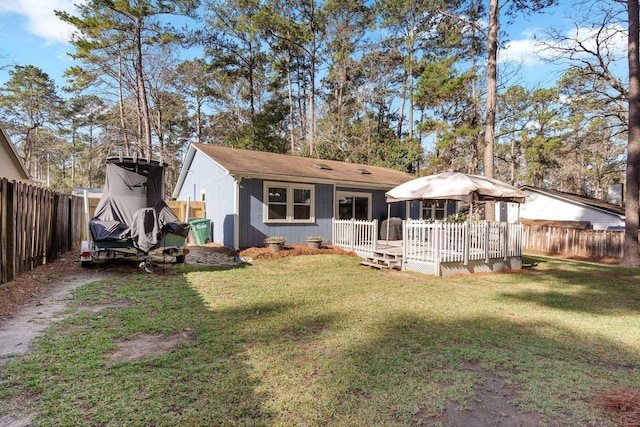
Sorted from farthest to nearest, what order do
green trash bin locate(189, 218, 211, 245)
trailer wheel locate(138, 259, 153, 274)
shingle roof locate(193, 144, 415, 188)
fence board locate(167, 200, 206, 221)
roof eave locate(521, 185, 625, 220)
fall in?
roof eave locate(521, 185, 625, 220)
fence board locate(167, 200, 206, 221)
green trash bin locate(189, 218, 211, 245)
shingle roof locate(193, 144, 415, 188)
trailer wheel locate(138, 259, 153, 274)

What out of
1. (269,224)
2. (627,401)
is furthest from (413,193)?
(627,401)

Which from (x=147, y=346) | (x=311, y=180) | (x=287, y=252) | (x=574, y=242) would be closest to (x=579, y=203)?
(x=574, y=242)

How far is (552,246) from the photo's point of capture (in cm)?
1497

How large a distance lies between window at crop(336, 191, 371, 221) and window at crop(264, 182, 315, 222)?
133 cm

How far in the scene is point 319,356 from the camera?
3305mm

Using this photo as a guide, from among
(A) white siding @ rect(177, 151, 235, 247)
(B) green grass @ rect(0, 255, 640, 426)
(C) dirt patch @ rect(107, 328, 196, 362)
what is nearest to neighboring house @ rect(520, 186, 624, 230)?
(B) green grass @ rect(0, 255, 640, 426)

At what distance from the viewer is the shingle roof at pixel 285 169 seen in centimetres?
1067

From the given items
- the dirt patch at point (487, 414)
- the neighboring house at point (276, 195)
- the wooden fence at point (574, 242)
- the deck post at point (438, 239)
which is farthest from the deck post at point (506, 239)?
the wooden fence at point (574, 242)

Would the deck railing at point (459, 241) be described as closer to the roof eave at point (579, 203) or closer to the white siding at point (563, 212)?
the roof eave at point (579, 203)

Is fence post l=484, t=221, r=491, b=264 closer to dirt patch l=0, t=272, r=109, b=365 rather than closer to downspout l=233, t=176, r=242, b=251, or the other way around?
downspout l=233, t=176, r=242, b=251

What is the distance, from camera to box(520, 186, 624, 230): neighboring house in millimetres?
16750

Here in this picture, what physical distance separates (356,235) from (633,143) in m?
9.52

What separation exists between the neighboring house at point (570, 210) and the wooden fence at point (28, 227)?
17.9 meters

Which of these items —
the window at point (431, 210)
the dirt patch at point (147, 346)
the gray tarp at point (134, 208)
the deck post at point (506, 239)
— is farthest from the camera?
A: the window at point (431, 210)
